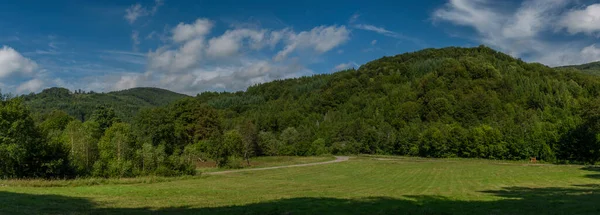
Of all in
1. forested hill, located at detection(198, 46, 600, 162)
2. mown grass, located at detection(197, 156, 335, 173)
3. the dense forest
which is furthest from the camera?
forested hill, located at detection(198, 46, 600, 162)

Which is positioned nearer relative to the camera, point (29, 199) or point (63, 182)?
point (29, 199)

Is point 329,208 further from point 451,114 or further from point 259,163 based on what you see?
point 451,114

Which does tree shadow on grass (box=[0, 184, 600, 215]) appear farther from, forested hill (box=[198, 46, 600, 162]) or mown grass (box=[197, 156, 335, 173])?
forested hill (box=[198, 46, 600, 162])

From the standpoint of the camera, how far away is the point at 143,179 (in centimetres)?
3938

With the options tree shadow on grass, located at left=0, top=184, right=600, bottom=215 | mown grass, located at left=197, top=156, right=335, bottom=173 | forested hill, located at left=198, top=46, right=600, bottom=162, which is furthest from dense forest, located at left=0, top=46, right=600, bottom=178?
tree shadow on grass, located at left=0, top=184, right=600, bottom=215

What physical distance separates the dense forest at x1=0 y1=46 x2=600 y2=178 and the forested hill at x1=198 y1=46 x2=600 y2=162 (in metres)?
0.35

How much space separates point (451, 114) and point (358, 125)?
1289 inches

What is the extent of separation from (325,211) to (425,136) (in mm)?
94770

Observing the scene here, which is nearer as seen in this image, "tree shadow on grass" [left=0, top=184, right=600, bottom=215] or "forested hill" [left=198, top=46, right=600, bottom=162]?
"tree shadow on grass" [left=0, top=184, right=600, bottom=215]

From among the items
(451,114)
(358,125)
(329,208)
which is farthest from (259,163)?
(451,114)

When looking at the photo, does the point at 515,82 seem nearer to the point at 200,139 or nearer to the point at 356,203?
the point at 200,139

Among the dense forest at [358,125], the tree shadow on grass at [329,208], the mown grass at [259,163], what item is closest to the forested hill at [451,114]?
the dense forest at [358,125]

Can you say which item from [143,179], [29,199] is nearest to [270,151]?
[143,179]

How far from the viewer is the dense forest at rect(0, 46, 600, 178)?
44188 millimetres
